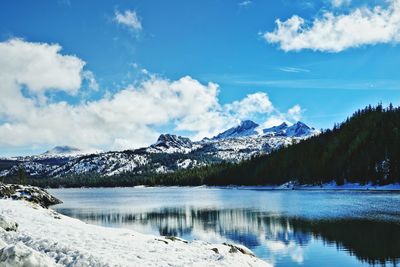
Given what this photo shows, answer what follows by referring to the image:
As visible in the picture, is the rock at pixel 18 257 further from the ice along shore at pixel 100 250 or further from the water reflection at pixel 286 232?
the water reflection at pixel 286 232

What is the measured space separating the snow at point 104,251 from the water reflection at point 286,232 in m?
10.9

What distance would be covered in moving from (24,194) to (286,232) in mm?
75192

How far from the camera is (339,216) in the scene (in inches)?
2675

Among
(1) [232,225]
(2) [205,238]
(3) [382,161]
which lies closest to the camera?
(2) [205,238]

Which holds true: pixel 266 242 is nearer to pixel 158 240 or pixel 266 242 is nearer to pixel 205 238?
pixel 205 238

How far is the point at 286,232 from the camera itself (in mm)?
53875

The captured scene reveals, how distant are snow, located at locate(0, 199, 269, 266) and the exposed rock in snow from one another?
6478cm

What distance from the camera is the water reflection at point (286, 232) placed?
4000cm

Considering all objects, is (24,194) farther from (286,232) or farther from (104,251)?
(104,251)

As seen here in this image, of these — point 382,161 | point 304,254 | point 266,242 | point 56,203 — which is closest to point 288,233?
point 266,242

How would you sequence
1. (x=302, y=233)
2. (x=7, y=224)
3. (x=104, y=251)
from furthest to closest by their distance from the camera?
(x=302, y=233) < (x=7, y=224) < (x=104, y=251)

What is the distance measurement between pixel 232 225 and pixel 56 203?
8707cm

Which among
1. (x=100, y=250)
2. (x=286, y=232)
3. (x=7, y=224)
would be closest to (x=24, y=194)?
(x=286, y=232)

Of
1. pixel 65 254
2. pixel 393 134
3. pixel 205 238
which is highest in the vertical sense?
pixel 393 134
